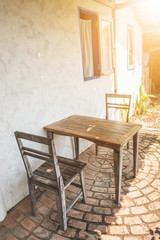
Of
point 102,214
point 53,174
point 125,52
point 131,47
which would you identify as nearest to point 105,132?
point 53,174

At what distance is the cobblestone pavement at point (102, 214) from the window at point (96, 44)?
2055 mm

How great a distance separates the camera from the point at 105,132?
7.43 ft

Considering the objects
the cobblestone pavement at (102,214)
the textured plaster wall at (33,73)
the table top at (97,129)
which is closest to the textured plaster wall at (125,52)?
the textured plaster wall at (33,73)

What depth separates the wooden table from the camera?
6.60ft

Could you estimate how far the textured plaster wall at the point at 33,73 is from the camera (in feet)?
6.86

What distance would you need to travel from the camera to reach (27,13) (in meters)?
2.21

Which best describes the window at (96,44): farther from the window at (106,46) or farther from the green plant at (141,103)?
the green plant at (141,103)

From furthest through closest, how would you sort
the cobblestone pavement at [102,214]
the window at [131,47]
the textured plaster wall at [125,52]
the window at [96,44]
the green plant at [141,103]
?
the green plant at [141,103] < the window at [131,47] < the textured plaster wall at [125,52] < the window at [96,44] < the cobblestone pavement at [102,214]

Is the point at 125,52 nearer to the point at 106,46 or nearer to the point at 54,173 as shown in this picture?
the point at 106,46

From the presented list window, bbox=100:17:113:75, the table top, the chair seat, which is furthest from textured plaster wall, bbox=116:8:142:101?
the chair seat

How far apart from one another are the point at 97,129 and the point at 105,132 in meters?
0.16

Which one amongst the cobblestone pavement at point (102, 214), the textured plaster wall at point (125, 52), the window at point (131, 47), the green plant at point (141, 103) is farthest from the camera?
the green plant at point (141, 103)

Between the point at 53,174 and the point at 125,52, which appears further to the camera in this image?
the point at 125,52

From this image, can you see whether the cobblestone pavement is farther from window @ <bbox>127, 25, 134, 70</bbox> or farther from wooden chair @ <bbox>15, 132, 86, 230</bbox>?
window @ <bbox>127, 25, 134, 70</bbox>
